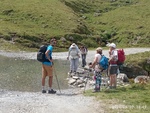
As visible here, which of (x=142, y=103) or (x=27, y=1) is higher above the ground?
(x=27, y=1)

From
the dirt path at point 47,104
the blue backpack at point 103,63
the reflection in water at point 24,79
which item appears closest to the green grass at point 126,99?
the dirt path at point 47,104

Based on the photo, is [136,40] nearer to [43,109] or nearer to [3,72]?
[3,72]

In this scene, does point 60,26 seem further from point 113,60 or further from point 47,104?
point 47,104

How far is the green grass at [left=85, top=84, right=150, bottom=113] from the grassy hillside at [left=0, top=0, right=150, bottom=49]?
40126mm

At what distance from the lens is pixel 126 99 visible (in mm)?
19797

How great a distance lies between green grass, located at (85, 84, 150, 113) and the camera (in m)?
17.7

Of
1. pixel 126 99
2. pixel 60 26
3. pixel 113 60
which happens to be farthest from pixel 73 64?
pixel 60 26

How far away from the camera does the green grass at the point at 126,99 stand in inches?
696

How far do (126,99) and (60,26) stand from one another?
59624 millimetres

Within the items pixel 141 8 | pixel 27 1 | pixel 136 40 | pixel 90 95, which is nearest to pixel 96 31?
pixel 136 40

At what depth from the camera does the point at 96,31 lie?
91.6 meters

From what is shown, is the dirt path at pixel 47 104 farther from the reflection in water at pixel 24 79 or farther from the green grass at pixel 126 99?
the reflection in water at pixel 24 79

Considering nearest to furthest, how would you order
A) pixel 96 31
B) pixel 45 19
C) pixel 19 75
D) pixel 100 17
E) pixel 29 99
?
pixel 29 99
pixel 19 75
pixel 45 19
pixel 96 31
pixel 100 17

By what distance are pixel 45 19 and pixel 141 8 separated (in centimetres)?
4800
